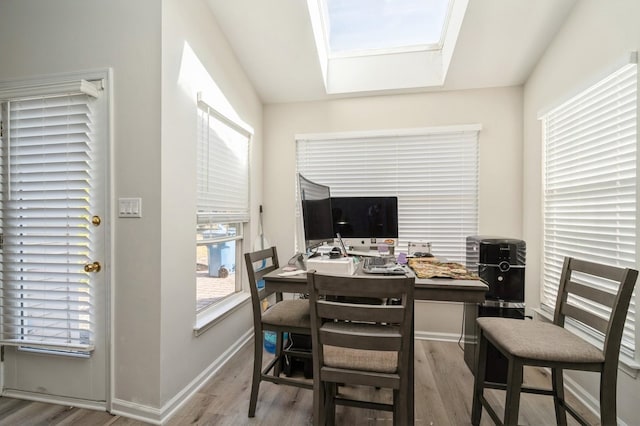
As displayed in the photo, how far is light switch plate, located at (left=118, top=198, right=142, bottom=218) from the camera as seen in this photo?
1686mm

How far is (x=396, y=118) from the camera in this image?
289cm

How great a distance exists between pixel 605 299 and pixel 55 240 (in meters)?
2.92

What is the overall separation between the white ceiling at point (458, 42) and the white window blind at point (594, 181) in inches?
22.0

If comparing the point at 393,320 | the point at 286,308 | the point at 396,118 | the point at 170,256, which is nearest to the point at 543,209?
the point at 396,118

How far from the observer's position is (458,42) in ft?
7.45

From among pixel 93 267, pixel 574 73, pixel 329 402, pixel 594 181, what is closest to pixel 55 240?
pixel 93 267

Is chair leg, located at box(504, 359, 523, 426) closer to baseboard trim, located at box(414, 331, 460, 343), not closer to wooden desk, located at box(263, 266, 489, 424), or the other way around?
wooden desk, located at box(263, 266, 489, 424)

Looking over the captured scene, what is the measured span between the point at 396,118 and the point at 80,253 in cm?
272

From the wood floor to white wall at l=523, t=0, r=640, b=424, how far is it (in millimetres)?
532

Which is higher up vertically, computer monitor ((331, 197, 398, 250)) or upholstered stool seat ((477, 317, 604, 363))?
computer monitor ((331, 197, 398, 250))

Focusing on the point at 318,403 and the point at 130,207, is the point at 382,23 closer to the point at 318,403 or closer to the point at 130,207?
the point at 130,207

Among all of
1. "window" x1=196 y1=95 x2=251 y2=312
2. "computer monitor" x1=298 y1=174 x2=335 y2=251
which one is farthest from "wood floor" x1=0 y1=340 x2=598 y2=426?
"computer monitor" x1=298 y1=174 x2=335 y2=251

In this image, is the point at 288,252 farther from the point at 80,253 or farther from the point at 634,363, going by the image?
the point at 634,363

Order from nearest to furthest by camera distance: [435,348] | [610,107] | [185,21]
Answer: [610,107] < [185,21] < [435,348]
